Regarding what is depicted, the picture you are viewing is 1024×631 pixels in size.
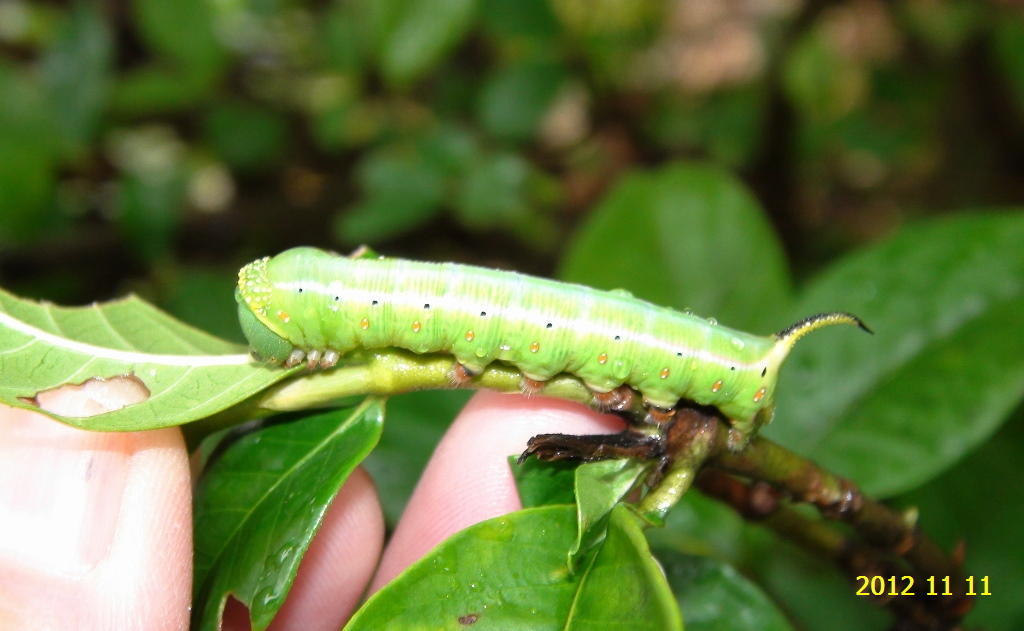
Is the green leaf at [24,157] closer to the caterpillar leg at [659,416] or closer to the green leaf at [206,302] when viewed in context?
the green leaf at [206,302]

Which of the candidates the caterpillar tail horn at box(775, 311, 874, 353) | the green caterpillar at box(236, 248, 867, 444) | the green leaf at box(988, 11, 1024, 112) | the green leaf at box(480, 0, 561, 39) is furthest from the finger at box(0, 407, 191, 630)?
the green leaf at box(988, 11, 1024, 112)

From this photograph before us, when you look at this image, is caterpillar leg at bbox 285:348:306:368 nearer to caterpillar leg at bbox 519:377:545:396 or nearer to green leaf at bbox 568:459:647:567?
caterpillar leg at bbox 519:377:545:396

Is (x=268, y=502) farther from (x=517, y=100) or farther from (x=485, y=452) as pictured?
(x=517, y=100)

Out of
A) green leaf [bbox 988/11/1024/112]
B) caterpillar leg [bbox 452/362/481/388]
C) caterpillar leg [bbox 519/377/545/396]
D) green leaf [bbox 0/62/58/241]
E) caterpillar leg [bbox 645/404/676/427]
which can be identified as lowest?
caterpillar leg [bbox 645/404/676/427]

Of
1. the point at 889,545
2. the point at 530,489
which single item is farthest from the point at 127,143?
the point at 889,545

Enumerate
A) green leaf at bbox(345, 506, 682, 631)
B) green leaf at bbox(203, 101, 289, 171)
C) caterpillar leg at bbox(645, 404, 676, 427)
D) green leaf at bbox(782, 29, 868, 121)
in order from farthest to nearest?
green leaf at bbox(203, 101, 289, 171) < green leaf at bbox(782, 29, 868, 121) < caterpillar leg at bbox(645, 404, 676, 427) < green leaf at bbox(345, 506, 682, 631)

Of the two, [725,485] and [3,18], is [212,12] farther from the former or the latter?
[725,485]

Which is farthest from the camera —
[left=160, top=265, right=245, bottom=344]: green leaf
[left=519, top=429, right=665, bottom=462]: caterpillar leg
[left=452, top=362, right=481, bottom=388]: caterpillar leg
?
[left=160, top=265, right=245, bottom=344]: green leaf
